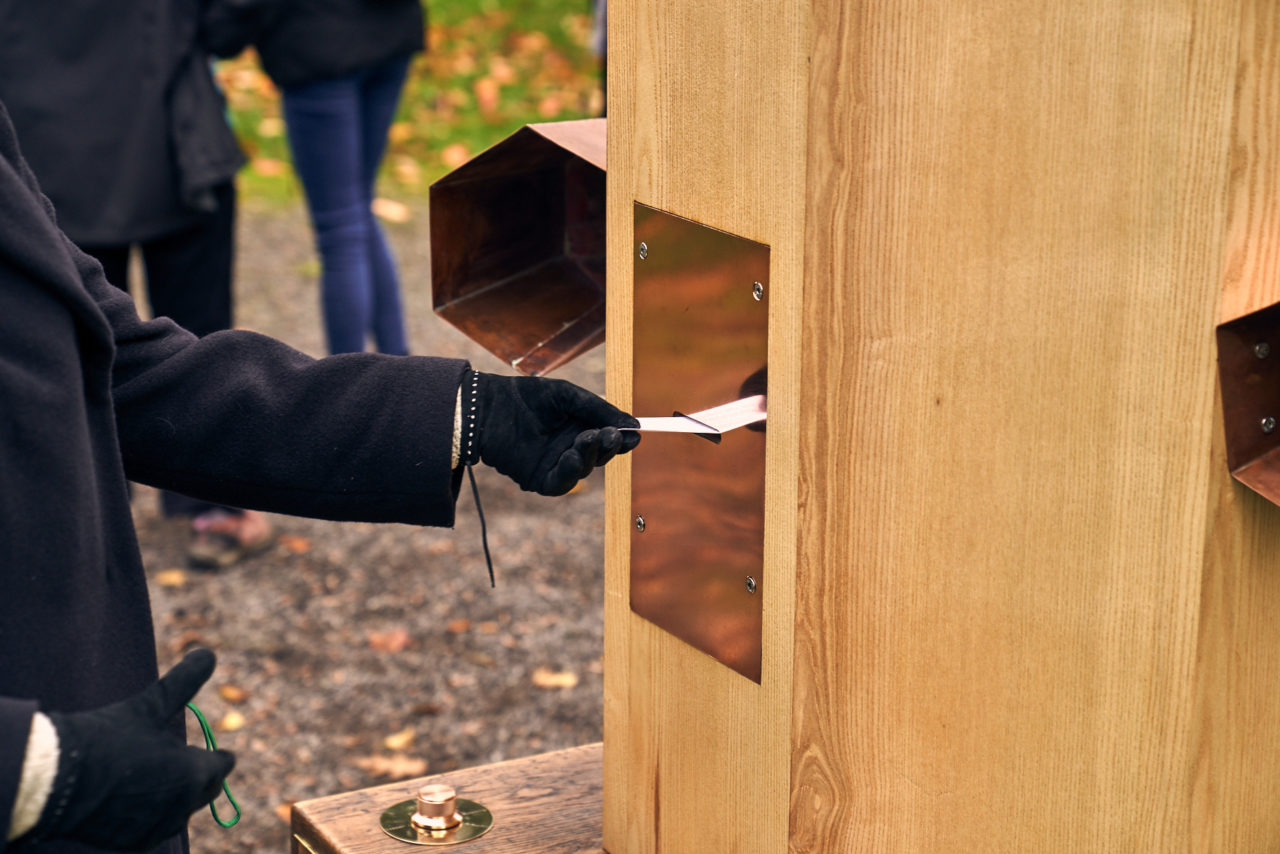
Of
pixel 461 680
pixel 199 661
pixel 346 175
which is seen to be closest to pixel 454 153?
pixel 346 175

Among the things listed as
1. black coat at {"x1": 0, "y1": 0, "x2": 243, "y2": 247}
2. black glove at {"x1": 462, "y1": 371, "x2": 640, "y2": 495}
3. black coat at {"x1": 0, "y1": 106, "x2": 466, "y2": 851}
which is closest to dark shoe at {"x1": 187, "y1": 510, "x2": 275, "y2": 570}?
black coat at {"x1": 0, "y1": 0, "x2": 243, "y2": 247}

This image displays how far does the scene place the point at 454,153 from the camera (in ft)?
25.5

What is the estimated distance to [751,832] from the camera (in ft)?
5.15

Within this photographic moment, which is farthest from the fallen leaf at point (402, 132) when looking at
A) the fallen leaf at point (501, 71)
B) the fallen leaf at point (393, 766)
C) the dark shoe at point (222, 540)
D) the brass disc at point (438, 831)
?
the brass disc at point (438, 831)

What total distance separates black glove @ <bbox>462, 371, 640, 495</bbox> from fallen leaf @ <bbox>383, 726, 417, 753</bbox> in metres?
1.86

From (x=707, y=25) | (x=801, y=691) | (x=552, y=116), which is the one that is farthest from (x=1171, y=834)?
(x=552, y=116)

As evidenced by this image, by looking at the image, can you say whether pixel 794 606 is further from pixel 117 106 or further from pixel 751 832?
pixel 117 106

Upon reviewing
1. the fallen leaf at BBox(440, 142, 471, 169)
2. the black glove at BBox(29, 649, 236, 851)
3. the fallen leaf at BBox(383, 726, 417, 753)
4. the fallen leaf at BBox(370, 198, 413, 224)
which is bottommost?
the fallen leaf at BBox(383, 726, 417, 753)

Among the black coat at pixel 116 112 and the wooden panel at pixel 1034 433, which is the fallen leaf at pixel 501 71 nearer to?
the black coat at pixel 116 112

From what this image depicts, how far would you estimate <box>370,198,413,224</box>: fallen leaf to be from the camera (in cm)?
689

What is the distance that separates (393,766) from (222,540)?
105 cm

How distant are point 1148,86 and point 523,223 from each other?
3.24 feet

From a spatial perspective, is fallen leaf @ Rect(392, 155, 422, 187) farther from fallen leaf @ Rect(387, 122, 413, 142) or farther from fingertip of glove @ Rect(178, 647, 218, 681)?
fingertip of glove @ Rect(178, 647, 218, 681)

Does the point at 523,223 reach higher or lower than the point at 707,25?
lower
